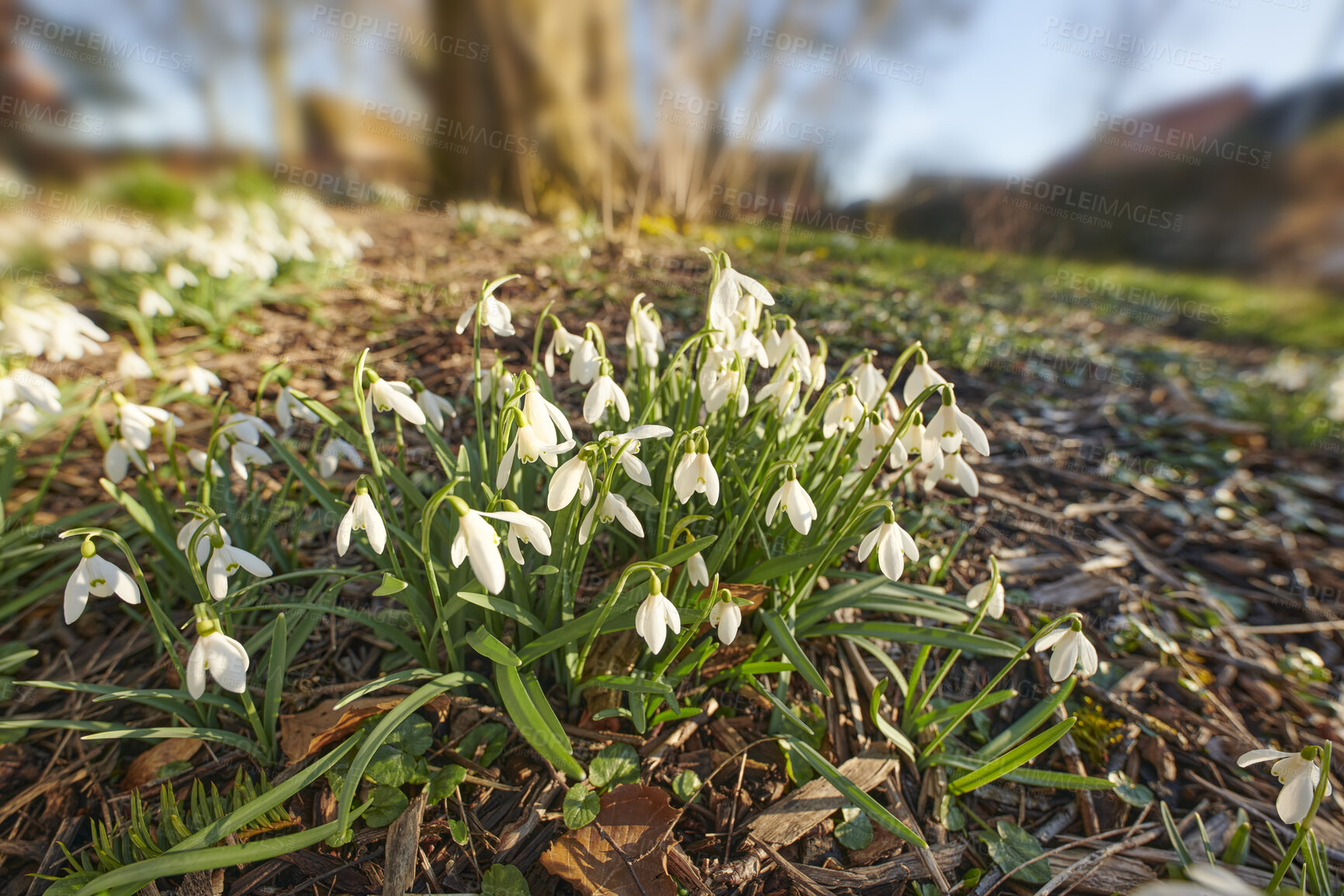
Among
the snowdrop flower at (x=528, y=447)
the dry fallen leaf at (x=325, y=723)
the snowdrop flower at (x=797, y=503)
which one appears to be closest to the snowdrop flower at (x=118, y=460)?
the dry fallen leaf at (x=325, y=723)

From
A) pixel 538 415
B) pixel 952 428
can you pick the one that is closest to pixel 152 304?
pixel 538 415

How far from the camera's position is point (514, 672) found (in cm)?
117

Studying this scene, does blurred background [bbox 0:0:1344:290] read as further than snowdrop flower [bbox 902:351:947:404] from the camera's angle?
Yes

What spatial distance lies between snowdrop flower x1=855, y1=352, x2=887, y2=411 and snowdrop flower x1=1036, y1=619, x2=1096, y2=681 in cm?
62

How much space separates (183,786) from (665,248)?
328 centimetres

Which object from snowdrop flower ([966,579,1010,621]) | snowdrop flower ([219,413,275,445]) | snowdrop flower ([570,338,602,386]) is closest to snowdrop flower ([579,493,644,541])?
snowdrop flower ([570,338,602,386])

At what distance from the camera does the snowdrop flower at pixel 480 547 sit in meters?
0.98

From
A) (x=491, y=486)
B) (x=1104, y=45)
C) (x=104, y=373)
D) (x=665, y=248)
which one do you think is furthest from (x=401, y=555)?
(x=1104, y=45)

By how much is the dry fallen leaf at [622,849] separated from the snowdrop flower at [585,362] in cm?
93

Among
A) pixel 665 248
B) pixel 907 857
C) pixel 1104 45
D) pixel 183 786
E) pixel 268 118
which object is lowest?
pixel 183 786

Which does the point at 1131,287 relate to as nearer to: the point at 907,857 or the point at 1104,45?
the point at 1104,45

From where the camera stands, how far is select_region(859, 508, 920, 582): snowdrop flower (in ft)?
4.09

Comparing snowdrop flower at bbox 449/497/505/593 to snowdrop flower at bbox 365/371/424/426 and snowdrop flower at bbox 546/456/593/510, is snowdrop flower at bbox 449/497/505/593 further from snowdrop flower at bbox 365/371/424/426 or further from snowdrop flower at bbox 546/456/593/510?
snowdrop flower at bbox 365/371/424/426

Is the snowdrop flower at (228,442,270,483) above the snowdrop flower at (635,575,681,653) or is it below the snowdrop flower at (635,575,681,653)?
below
